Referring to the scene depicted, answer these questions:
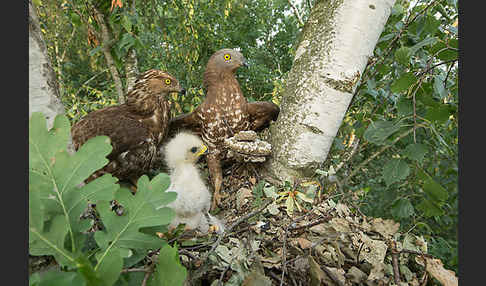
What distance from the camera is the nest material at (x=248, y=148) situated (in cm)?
121

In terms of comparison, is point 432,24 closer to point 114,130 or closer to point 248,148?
point 248,148

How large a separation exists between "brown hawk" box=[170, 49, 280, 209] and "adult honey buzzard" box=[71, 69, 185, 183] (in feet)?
0.52

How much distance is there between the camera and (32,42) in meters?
0.53

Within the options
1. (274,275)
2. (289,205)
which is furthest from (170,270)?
(289,205)

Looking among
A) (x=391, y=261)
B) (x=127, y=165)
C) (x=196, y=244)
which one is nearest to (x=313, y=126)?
(x=391, y=261)

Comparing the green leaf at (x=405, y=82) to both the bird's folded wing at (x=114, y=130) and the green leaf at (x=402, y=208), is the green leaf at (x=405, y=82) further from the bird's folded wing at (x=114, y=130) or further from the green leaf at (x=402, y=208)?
the bird's folded wing at (x=114, y=130)

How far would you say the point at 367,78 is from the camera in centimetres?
146

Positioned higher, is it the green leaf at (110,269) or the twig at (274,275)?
the green leaf at (110,269)

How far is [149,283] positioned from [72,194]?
0.67 ft

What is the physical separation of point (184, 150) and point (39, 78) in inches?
34.7

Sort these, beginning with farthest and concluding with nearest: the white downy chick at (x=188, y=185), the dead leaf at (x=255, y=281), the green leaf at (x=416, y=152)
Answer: the white downy chick at (x=188, y=185), the green leaf at (x=416, y=152), the dead leaf at (x=255, y=281)

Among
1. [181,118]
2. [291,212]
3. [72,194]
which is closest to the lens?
[72,194]

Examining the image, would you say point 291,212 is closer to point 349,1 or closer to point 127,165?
point 127,165

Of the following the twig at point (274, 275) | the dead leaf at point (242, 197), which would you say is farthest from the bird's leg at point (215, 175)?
the twig at point (274, 275)
